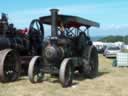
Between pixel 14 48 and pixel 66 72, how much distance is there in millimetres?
3468

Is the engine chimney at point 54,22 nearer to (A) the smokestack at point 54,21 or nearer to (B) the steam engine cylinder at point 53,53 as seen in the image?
(A) the smokestack at point 54,21

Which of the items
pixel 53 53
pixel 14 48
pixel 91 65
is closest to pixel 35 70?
pixel 53 53

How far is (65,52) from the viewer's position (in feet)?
46.7

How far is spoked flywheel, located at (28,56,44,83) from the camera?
1382 centimetres

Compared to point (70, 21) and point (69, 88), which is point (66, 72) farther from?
point (70, 21)

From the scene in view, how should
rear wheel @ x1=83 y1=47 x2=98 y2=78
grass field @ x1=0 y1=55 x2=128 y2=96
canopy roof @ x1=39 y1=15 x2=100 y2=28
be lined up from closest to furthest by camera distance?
grass field @ x1=0 y1=55 x2=128 y2=96
canopy roof @ x1=39 y1=15 x2=100 y2=28
rear wheel @ x1=83 y1=47 x2=98 y2=78

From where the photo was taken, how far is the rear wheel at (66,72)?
42.5 ft

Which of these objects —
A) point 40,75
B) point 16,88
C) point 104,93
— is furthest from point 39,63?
point 104,93

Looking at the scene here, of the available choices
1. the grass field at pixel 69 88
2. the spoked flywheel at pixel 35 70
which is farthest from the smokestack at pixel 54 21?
the grass field at pixel 69 88

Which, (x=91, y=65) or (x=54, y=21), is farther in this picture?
(x=91, y=65)

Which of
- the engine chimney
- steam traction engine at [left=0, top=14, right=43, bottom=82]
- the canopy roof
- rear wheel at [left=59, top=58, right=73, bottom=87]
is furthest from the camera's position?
the canopy roof

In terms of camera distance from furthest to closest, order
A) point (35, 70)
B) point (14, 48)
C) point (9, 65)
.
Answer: point (14, 48), point (9, 65), point (35, 70)

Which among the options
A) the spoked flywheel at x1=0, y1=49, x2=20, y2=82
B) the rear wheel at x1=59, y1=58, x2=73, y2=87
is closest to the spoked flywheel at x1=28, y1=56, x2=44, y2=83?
the spoked flywheel at x1=0, y1=49, x2=20, y2=82

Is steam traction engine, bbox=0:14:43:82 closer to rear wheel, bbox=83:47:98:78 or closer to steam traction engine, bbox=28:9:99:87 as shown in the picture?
steam traction engine, bbox=28:9:99:87
